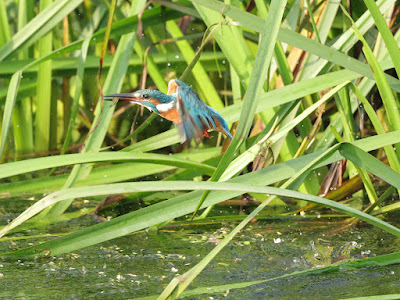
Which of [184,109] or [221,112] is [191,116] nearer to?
[184,109]

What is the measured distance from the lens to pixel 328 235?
2.38 meters

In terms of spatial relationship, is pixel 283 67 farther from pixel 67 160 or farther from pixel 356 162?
pixel 67 160

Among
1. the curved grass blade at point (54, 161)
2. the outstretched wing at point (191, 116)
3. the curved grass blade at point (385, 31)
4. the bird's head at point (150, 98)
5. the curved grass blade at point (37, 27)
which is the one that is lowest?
the curved grass blade at point (54, 161)

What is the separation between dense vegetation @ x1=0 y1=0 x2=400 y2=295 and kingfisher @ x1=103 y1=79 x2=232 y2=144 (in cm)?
10

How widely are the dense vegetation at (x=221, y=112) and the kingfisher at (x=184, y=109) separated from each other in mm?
102

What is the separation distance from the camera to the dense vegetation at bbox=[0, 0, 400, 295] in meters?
1.75

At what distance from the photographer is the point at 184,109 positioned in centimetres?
157

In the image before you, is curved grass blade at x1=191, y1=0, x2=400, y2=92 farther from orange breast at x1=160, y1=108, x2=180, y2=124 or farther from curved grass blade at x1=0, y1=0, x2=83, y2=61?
curved grass blade at x1=0, y1=0, x2=83, y2=61

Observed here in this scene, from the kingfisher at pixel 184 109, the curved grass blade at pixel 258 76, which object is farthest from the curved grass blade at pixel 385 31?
the kingfisher at pixel 184 109

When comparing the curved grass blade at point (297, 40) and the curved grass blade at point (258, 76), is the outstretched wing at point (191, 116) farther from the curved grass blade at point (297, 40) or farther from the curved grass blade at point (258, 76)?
the curved grass blade at point (297, 40)

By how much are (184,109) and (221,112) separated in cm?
80

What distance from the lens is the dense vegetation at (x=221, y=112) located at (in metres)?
1.75

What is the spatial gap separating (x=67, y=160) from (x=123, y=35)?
0.97m

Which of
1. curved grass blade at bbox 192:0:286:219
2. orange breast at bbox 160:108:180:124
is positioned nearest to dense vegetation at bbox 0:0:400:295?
curved grass blade at bbox 192:0:286:219
